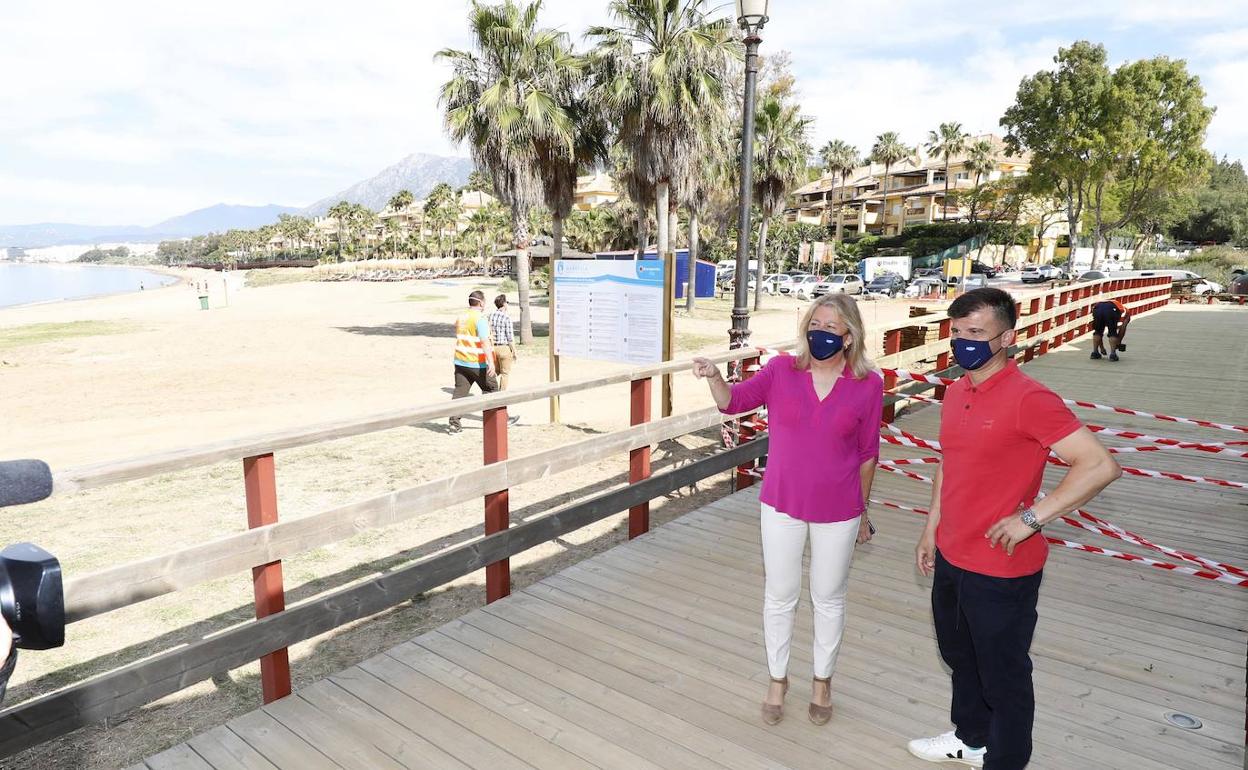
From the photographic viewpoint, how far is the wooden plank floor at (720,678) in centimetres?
304

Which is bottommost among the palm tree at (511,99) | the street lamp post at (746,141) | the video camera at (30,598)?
the video camera at (30,598)

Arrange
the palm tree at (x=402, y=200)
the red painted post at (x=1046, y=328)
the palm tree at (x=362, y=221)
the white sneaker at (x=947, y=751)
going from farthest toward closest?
the palm tree at (x=362, y=221)
the palm tree at (x=402, y=200)
the red painted post at (x=1046, y=328)
the white sneaker at (x=947, y=751)

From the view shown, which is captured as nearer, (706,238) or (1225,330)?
(1225,330)

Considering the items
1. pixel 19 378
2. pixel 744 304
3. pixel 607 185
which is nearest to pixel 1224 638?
pixel 744 304

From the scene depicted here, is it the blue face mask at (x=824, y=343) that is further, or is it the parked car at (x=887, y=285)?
the parked car at (x=887, y=285)

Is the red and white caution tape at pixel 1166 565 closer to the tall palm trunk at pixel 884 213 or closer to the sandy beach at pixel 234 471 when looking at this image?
the sandy beach at pixel 234 471

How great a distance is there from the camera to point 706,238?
65.1m

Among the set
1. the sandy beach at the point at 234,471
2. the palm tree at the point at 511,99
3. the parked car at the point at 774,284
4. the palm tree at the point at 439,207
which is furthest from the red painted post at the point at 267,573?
the palm tree at the point at 439,207

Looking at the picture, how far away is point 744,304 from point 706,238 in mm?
57997


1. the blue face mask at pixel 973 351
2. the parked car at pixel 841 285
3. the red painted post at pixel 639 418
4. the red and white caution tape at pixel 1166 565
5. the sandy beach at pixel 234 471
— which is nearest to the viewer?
the blue face mask at pixel 973 351

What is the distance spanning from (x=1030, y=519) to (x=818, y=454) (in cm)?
76

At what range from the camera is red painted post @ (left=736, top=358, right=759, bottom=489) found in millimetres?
6438

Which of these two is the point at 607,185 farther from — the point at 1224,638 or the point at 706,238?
the point at 1224,638

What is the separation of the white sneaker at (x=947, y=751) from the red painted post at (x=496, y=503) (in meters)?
2.23
